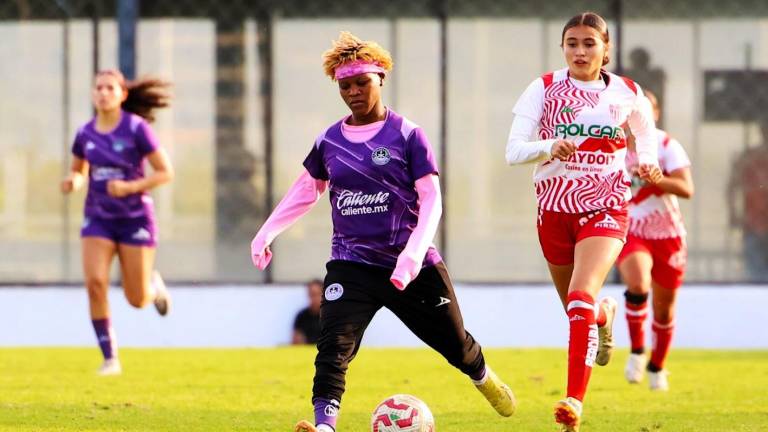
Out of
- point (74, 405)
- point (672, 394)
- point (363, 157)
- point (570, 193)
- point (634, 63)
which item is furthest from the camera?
point (634, 63)

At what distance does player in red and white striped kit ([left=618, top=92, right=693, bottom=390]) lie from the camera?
10836 millimetres

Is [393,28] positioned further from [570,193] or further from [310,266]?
[570,193]

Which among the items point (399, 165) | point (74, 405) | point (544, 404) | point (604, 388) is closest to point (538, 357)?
point (604, 388)

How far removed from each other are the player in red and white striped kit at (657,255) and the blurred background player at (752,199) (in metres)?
6.64

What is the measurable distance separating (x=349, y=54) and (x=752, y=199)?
10.8 m

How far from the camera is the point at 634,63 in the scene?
17.1 meters

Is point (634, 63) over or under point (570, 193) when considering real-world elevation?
over

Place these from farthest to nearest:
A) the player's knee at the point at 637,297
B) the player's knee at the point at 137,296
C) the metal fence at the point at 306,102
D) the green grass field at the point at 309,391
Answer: the metal fence at the point at 306,102 < the player's knee at the point at 137,296 < the player's knee at the point at 637,297 < the green grass field at the point at 309,391

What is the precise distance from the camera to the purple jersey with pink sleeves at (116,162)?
38.8 ft

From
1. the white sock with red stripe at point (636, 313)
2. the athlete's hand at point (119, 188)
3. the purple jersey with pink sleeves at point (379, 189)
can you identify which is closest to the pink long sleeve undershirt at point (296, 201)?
the purple jersey with pink sleeves at point (379, 189)

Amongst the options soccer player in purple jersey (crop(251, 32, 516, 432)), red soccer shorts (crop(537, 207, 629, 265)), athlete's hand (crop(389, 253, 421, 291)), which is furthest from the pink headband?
red soccer shorts (crop(537, 207, 629, 265))

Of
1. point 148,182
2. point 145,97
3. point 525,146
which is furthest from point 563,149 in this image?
point 145,97

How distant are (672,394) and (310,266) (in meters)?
7.10

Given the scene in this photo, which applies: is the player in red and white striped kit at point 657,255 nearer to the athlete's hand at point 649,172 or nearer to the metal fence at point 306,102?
the athlete's hand at point 649,172
